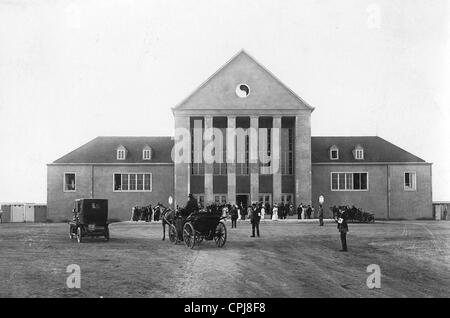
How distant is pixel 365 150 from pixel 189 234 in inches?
1340

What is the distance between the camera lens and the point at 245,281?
40.0 feet

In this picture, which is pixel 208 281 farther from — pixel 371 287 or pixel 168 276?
pixel 371 287

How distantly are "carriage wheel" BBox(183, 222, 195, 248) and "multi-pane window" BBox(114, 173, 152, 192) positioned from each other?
28.6 metres

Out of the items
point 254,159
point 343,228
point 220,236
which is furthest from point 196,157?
point 343,228

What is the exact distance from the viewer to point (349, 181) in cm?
4769

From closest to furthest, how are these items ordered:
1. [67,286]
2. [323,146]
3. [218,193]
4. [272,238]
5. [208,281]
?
[67,286] < [208,281] < [272,238] < [218,193] < [323,146]

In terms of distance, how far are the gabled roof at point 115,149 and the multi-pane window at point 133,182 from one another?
4.12 ft

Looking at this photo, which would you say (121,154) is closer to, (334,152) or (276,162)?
(276,162)

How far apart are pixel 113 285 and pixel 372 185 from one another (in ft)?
128

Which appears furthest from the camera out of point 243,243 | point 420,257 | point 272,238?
point 272,238

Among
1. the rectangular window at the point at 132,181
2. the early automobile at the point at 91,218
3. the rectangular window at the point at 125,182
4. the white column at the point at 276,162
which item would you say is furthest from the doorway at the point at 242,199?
the early automobile at the point at 91,218

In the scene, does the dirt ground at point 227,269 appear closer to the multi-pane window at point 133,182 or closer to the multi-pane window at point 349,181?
the multi-pane window at point 133,182

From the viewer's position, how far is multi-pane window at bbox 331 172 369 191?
47.4m
